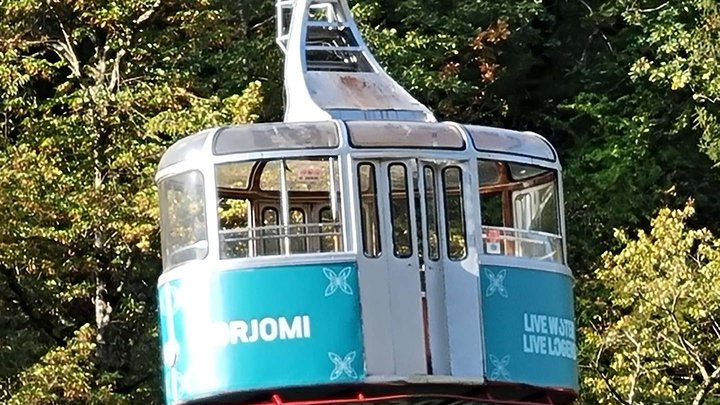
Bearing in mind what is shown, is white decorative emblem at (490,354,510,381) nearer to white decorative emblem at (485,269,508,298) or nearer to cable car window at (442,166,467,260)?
white decorative emblem at (485,269,508,298)

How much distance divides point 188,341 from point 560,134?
1744cm

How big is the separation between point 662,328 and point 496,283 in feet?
26.8

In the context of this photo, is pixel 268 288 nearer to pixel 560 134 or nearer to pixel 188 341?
pixel 188 341

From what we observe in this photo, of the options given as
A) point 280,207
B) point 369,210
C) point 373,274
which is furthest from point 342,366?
point 280,207

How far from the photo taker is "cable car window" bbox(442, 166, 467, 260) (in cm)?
1983

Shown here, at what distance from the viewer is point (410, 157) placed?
19.8 meters

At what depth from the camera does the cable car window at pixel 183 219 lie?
20141 millimetres

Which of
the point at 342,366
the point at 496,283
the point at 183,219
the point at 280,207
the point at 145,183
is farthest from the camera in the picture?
the point at 145,183

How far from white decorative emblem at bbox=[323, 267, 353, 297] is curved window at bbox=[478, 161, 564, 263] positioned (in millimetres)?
1532

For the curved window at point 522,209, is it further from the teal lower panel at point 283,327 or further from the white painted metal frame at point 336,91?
the teal lower panel at point 283,327

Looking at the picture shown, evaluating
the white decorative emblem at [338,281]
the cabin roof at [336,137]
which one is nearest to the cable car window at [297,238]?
the white decorative emblem at [338,281]

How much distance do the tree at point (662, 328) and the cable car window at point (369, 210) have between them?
8.13m

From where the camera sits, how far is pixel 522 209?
21016mm

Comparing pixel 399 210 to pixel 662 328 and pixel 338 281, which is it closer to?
pixel 338 281
